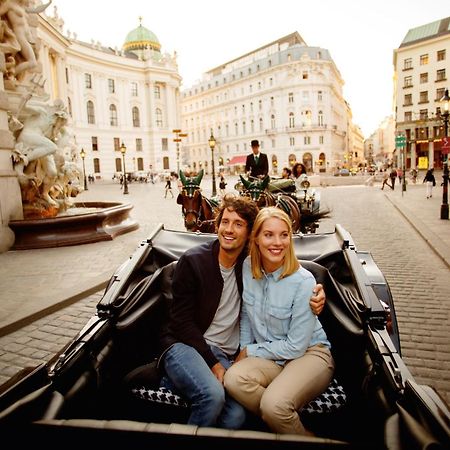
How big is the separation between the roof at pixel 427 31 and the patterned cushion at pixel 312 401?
67516mm

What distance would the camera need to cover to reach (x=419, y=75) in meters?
58.5

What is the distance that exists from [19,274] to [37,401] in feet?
21.4

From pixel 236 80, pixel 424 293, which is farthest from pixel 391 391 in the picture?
pixel 236 80

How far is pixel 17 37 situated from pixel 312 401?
1302 centimetres

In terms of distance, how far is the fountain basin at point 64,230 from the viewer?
392 inches

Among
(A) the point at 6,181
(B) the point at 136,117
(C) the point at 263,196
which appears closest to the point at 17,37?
(A) the point at 6,181

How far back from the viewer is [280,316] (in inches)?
101

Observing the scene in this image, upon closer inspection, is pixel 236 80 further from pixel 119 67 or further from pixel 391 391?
pixel 391 391

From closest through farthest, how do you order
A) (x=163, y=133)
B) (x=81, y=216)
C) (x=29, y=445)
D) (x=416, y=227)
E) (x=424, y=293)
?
(x=29, y=445) < (x=424, y=293) < (x=81, y=216) < (x=416, y=227) < (x=163, y=133)

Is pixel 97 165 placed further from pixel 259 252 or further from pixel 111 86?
pixel 259 252

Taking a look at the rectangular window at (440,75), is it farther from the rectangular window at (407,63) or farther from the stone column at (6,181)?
the stone column at (6,181)

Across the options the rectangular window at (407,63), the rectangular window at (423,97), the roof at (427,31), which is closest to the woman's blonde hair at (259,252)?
the rectangular window at (423,97)

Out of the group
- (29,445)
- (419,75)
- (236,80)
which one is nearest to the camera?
(29,445)

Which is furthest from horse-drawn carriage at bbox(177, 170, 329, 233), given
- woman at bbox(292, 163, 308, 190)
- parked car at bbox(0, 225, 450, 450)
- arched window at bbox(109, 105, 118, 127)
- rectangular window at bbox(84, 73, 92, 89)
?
arched window at bbox(109, 105, 118, 127)
